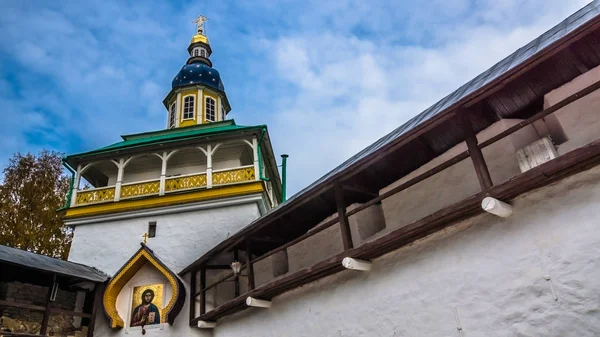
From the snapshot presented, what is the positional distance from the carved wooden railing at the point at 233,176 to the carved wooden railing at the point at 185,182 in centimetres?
37

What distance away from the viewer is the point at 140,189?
12.5m

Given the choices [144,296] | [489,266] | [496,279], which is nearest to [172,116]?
[144,296]

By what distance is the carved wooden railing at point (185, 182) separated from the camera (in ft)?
40.2

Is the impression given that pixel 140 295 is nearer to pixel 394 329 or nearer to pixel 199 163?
pixel 199 163

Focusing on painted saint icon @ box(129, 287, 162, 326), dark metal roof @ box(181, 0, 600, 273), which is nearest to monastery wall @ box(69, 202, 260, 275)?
painted saint icon @ box(129, 287, 162, 326)

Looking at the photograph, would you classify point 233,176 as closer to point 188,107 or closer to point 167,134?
point 167,134

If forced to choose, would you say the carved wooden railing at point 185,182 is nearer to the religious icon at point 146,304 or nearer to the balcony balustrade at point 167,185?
the balcony balustrade at point 167,185

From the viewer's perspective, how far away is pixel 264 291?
7.49 metres

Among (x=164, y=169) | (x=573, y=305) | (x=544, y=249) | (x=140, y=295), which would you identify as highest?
(x=164, y=169)

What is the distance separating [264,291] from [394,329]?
2577 mm

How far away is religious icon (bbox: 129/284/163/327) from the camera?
405 inches

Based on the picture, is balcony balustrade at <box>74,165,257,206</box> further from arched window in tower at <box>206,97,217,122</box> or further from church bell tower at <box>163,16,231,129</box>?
arched window in tower at <box>206,97,217,122</box>

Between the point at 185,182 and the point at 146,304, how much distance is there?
3367 millimetres

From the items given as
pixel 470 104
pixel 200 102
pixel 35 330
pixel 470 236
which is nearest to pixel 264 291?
pixel 470 236
